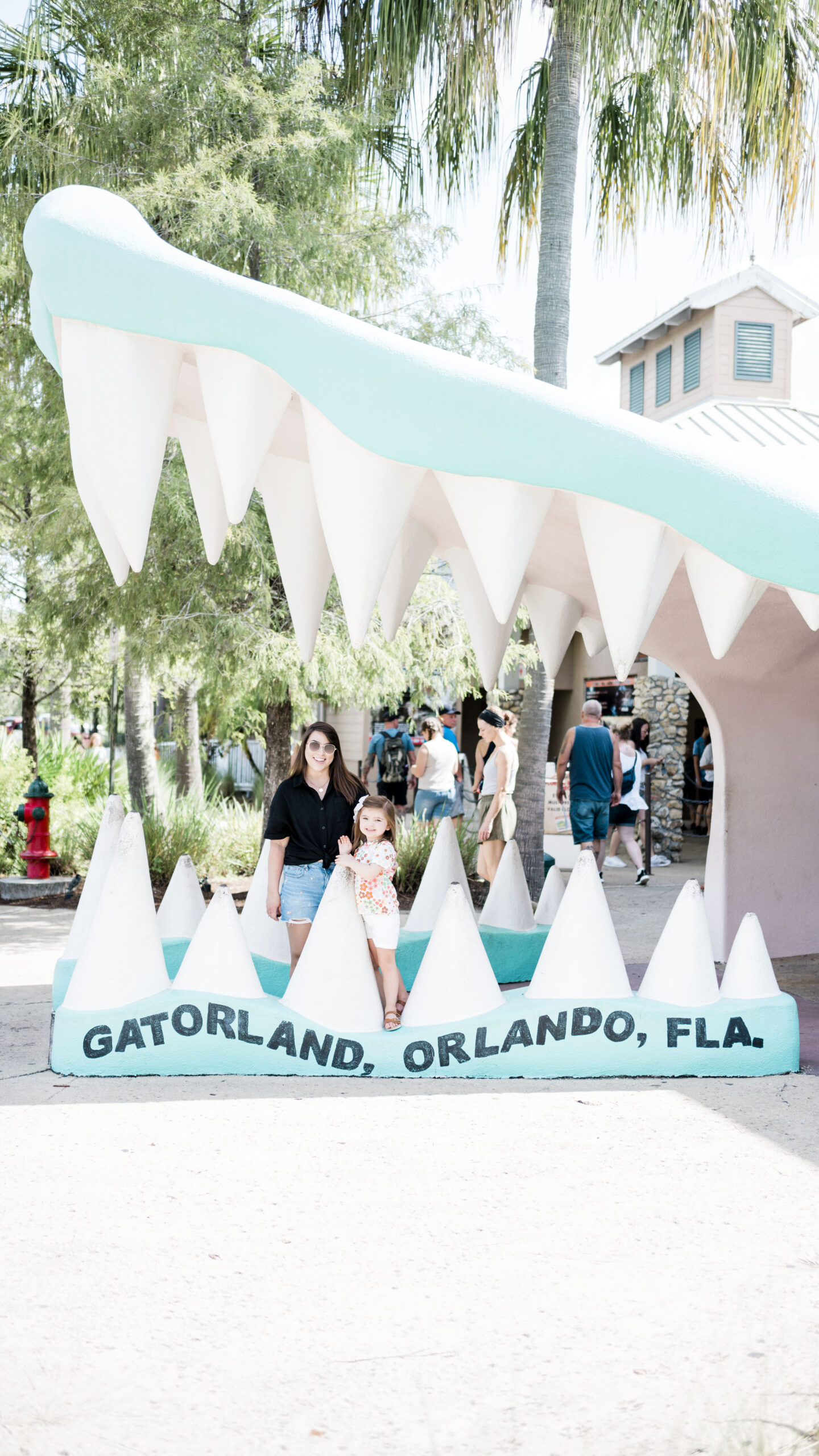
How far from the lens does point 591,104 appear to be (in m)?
8.59

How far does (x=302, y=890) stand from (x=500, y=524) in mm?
1963

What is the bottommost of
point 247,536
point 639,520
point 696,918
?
point 696,918

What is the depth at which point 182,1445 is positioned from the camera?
1906 mm

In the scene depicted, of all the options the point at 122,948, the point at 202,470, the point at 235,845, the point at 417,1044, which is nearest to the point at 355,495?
the point at 202,470

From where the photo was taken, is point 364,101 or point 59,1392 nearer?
point 59,1392

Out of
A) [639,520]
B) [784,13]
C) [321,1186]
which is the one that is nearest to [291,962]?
[321,1186]

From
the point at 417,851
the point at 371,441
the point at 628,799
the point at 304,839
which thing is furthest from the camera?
the point at 628,799

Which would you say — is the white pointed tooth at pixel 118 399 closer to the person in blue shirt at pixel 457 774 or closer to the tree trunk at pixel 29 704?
the person in blue shirt at pixel 457 774

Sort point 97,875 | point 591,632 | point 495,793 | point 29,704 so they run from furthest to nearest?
point 29,704 → point 495,793 → point 591,632 → point 97,875

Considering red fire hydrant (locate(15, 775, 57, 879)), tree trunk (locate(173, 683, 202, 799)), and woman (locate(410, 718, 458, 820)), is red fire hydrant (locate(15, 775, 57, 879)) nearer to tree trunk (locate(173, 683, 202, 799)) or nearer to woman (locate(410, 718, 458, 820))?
woman (locate(410, 718, 458, 820))

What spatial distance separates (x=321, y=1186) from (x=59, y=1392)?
1.08 metres

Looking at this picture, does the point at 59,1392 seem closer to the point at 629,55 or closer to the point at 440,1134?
the point at 440,1134

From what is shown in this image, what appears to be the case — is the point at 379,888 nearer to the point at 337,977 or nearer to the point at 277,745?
the point at 337,977

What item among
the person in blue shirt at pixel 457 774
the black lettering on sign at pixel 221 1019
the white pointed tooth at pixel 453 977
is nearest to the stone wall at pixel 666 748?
the person in blue shirt at pixel 457 774
